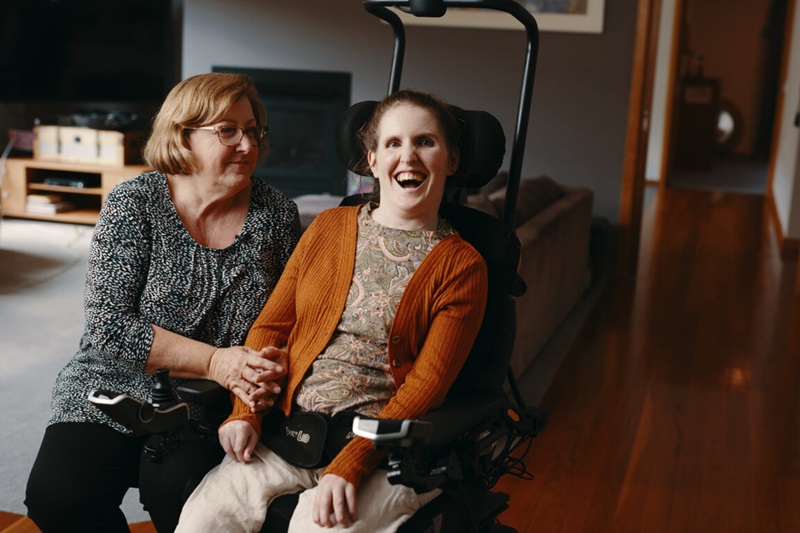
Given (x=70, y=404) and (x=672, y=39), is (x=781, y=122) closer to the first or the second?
(x=672, y=39)

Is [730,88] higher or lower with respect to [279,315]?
higher

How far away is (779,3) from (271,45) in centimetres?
755

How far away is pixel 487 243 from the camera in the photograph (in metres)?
1.83

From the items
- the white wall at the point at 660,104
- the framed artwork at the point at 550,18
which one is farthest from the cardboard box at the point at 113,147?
the white wall at the point at 660,104

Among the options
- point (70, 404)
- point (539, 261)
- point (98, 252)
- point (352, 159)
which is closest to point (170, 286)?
point (98, 252)

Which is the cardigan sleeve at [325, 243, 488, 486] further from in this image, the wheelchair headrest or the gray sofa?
the gray sofa

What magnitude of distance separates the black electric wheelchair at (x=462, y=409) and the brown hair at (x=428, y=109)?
0.13 ft

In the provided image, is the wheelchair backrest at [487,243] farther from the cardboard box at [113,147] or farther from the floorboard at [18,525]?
the cardboard box at [113,147]

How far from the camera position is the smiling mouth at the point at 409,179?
5.61ft

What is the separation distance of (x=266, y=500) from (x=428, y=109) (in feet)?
2.42

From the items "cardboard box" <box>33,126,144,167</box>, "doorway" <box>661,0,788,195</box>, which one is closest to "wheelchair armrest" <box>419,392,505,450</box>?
"cardboard box" <box>33,126,144,167</box>

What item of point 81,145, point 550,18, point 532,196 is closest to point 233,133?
point 532,196

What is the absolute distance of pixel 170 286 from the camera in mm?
1855

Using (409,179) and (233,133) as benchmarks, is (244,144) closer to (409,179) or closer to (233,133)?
(233,133)
